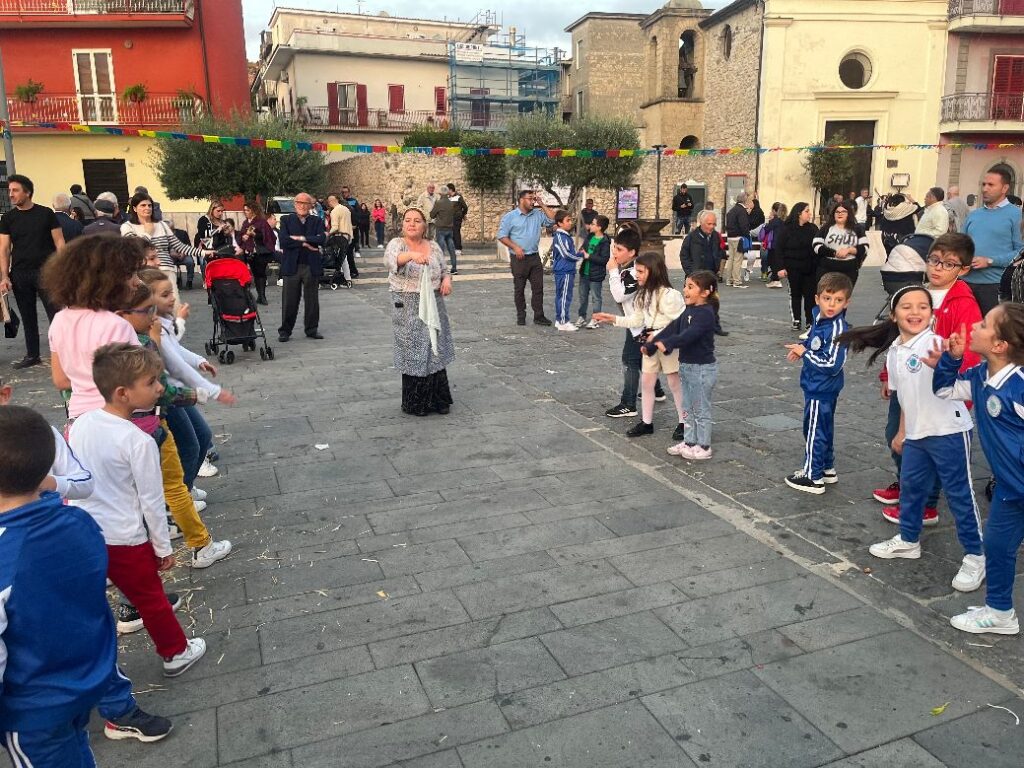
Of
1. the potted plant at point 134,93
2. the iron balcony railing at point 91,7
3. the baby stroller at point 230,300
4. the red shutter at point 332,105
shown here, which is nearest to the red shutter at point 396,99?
the red shutter at point 332,105

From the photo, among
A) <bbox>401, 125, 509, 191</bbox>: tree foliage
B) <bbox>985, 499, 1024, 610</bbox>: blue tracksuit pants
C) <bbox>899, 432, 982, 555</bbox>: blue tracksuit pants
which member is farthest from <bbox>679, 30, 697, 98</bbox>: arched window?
<bbox>985, 499, 1024, 610</bbox>: blue tracksuit pants

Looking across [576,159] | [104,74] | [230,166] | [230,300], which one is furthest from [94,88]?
[230,300]

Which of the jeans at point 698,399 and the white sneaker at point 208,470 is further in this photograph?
the jeans at point 698,399

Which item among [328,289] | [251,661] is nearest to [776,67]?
[328,289]

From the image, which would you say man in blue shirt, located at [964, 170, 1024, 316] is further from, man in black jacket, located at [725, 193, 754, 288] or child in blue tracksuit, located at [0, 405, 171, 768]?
man in black jacket, located at [725, 193, 754, 288]

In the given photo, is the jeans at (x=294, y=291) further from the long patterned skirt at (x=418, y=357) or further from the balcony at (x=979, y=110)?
the balcony at (x=979, y=110)

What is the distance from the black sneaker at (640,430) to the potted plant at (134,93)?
89.1ft

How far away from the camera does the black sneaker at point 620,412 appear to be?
22.5 ft

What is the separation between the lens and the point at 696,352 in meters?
5.64

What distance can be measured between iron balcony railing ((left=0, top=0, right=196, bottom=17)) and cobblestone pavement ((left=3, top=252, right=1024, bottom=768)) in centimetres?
2646

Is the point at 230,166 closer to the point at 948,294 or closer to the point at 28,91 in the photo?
the point at 28,91

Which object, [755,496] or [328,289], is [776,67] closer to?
[328,289]

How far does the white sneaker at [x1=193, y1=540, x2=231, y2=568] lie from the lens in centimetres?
415

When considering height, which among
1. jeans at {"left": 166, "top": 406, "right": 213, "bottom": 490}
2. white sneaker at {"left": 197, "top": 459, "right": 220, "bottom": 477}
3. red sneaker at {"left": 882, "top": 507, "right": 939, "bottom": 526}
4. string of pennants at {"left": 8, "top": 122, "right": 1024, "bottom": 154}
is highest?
string of pennants at {"left": 8, "top": 122, "right": 1024, "bottom": 154}
